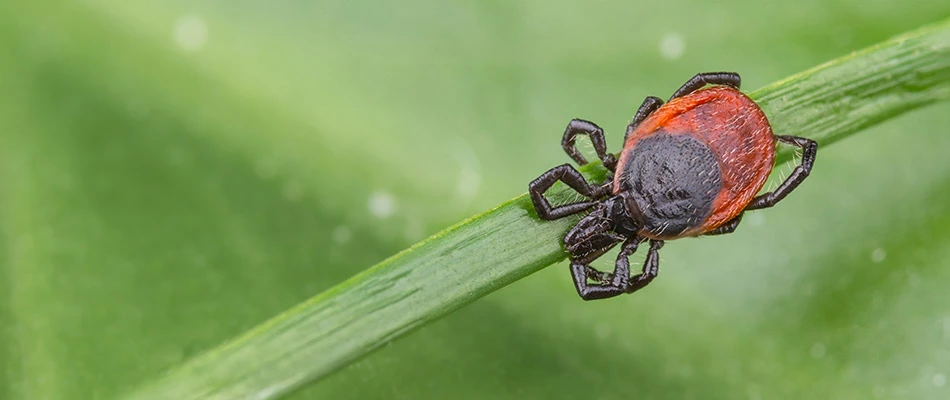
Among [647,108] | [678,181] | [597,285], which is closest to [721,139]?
[678,181]

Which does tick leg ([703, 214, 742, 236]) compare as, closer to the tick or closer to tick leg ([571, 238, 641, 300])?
the tick

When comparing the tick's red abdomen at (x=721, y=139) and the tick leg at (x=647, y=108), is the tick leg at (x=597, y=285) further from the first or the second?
the tick leg at (x=647, y=108)

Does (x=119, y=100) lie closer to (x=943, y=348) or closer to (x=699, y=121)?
(x=699, y=121)

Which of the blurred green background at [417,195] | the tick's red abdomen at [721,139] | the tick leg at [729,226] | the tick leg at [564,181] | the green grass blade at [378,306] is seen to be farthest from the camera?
the blurred green background at [417,195]

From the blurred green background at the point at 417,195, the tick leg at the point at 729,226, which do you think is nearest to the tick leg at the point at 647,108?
the blurred green background at the point at 417,195

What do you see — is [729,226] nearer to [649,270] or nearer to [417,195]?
[649,270]

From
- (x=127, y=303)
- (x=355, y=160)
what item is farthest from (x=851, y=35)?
(x=127, y=303)

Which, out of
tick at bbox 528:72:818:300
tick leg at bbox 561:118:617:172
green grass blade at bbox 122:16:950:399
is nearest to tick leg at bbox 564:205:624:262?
tick at bbox 528:72:818:300
